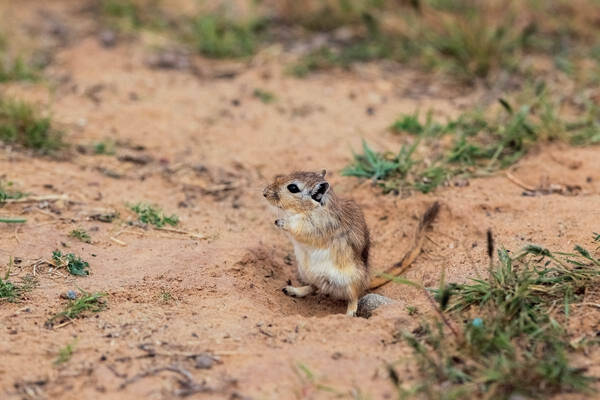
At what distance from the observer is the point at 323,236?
16.2 feet

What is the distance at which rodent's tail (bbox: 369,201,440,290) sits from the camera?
205 inches

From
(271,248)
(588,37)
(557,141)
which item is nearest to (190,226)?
(271,248)

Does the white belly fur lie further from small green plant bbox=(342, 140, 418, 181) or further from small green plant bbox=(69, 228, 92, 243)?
small green plant bbox=(69, 228, 92, 243)

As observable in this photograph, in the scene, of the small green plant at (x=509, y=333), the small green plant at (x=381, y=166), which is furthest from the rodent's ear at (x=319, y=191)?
the small green plant at (x=381, y=166)

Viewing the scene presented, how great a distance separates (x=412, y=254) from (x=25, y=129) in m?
3.49

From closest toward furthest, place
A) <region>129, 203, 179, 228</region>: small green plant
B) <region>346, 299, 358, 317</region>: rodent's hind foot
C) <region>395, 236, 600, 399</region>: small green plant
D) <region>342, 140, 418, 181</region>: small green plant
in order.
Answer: <region>395, 236, 600, 399</region>: small green plant < <region>346, 299, 358, 317</region>: rodent's hind foot < <region>129, 203, 179, 228</region>: small green plant < <region>342, 140, 418, 181</region>: small green plant

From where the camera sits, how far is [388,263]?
17.9 ft

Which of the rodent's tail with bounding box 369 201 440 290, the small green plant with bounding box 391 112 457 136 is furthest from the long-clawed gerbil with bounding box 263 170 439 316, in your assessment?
the small green plant with bounding box 391 112 457 136

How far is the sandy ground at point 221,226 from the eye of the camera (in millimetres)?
3838

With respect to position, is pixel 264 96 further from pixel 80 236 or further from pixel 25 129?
pixel 80 236

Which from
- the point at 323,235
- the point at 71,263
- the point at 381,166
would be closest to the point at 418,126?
the point at 381,166

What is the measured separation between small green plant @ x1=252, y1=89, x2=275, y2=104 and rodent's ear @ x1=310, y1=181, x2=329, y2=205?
2633mm

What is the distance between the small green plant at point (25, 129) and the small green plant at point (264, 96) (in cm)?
197

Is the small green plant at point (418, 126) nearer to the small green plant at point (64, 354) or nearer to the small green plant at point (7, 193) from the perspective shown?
the small green plant at point (7, 193)
